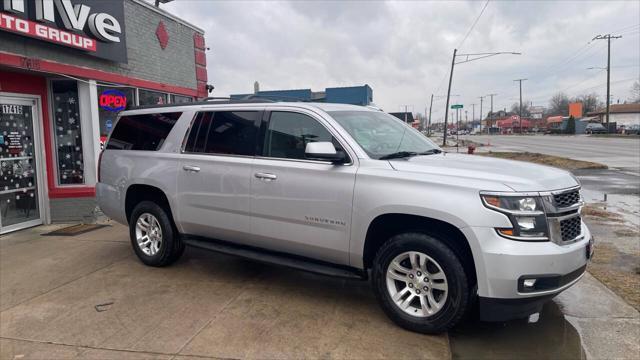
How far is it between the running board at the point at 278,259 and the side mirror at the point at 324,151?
1.00 m

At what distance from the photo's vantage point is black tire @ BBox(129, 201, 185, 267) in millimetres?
5359

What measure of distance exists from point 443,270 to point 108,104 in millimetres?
7641

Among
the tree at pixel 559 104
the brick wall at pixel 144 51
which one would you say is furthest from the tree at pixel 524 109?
the brick wall at pixel 144 51

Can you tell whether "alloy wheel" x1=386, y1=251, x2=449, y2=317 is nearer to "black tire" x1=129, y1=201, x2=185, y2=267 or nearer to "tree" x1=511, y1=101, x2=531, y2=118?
"black tire" x1=129, y1=201, x2=185, y2=267

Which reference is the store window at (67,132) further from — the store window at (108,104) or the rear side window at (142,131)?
the rear side window at (142,131)

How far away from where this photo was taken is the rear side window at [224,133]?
473 centimetres

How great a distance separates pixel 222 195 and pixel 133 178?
1512mm

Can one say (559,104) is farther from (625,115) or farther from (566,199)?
(566,199)

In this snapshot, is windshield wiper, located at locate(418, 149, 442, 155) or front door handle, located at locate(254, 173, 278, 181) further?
windshield wiper, located at locate(418, 149, 442, 155)

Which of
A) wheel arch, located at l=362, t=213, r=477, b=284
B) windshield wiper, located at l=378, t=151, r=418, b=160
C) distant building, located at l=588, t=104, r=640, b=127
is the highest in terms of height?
distant building, located at l=588, t=104, r=640, b=127

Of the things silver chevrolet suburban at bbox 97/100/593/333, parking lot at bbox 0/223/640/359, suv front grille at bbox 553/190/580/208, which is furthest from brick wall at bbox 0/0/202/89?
suv front grille at bbox 553/190/580/208

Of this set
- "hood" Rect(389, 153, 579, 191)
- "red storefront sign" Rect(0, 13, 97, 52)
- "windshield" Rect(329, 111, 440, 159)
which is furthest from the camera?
"red storefront sign" Rect(0, 13, 97, 52)

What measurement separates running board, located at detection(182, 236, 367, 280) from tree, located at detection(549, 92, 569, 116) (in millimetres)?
133925

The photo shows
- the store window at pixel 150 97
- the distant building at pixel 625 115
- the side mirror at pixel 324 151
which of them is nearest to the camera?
the side mirror at pixel 324 151
